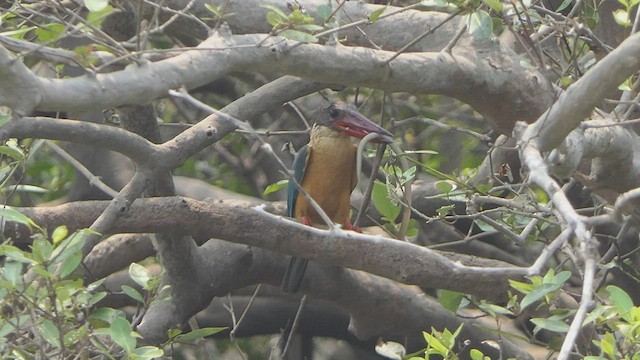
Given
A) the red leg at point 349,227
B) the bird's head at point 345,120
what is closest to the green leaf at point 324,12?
the red leg at point 349,227

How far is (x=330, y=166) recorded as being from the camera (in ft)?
15.7

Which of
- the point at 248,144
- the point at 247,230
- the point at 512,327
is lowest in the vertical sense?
the point at 512,327

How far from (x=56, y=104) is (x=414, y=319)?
2.65 metres

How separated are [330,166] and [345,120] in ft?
0.77

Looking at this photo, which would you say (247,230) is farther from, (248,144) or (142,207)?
(248,144)

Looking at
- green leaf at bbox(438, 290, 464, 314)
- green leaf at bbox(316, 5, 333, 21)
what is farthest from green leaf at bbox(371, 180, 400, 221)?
green leaf at bbox(316, 5, 333, 21)

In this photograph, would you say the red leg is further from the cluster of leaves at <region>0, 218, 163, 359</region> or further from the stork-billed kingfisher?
the cluster of leaves at <region>0, 218, 163, 359</region>

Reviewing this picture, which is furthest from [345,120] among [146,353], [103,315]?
[146,353]

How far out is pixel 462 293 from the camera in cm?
384

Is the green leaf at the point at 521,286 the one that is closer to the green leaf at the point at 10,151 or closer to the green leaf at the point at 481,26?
the green leaf at the point at 481,26

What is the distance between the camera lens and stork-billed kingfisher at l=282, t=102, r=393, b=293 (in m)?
4.66

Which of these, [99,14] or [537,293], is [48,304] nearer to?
[99,14]

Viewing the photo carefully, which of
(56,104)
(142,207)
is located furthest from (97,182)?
(56,104)

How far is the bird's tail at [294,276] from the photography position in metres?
4.21
